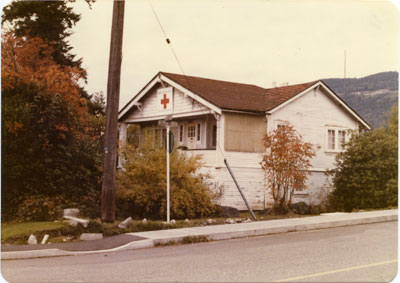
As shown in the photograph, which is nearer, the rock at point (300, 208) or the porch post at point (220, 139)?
the rock at point (300, 208)

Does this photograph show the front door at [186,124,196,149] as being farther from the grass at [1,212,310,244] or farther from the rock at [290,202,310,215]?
the grass at [1,212,310,244]

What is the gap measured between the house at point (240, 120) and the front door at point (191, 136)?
40 millimetres

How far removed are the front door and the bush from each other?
3.04 metres

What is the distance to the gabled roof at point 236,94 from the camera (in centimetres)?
2048

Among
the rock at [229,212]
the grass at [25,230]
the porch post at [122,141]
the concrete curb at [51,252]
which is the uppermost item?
the porch post at [122,141]

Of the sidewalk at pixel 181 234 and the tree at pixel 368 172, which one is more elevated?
the tree at pixel 368 172

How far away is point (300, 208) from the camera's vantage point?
19.7 meters

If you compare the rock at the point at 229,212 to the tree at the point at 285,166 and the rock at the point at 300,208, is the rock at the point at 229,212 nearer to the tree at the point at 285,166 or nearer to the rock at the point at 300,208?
the tree at the point at 285,166

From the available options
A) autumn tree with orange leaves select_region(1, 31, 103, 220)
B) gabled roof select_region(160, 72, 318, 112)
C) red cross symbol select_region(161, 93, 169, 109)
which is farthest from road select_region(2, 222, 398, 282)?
red cross symbol select_region(161, 93, 169, 109)

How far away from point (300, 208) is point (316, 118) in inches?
155

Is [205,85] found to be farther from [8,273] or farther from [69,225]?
[8,273]

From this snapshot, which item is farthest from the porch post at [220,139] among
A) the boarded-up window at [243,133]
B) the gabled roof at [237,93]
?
the gabled roof at [237,93]

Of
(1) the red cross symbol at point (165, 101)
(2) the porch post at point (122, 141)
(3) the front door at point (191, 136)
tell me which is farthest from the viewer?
(1) the red cross symbol at point (165, 101)

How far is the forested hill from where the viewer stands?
14.1 meters
